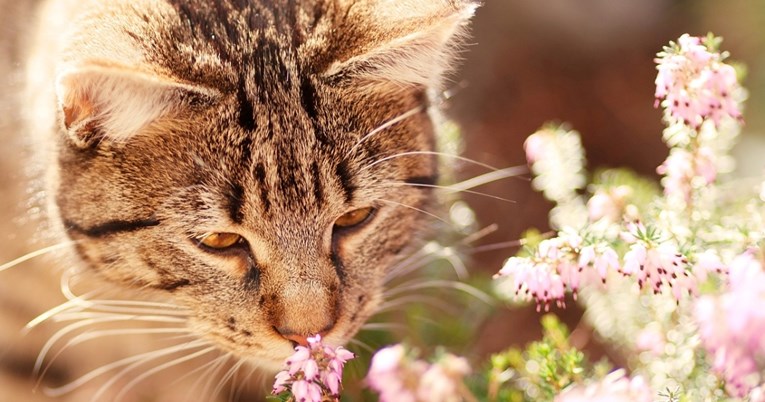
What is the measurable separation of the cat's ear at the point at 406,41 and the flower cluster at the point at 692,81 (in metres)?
0.25

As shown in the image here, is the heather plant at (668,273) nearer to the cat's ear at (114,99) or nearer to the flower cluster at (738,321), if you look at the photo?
the flower cluster at (738,321)

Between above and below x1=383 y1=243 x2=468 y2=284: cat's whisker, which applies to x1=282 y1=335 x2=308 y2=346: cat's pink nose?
above

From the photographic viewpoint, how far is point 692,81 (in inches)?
32.5

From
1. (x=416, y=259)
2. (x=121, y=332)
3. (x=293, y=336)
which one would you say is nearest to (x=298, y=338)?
(x=293, y=336)

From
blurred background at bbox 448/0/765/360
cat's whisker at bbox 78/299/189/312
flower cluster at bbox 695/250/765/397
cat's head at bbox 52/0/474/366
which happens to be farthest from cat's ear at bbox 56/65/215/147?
blurred background at bbox 448/0/765/360

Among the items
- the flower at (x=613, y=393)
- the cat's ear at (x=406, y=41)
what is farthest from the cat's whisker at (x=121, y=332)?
the flower at (x=613, y=393)

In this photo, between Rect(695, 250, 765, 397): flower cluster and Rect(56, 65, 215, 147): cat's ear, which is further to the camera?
Rect(56, 65, 215, 147): cat's ear

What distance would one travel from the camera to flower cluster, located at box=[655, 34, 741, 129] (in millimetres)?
819

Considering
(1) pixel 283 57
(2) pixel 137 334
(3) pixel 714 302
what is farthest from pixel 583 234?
(2) pixel 137 334

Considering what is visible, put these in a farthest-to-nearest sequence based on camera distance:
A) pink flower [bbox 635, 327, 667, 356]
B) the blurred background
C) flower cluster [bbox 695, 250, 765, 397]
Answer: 1. the blurred background
2. pink flower [bbox 635, 327, 667, 356]
3. flower cluster [bbox 695, 250, 765, 397]

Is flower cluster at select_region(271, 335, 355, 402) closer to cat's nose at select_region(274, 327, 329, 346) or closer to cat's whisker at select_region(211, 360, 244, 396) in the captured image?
cat's nose at select_region(274, 327, 329, 346)

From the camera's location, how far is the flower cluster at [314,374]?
0.77m

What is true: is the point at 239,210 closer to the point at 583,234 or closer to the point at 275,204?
the point at 275,204

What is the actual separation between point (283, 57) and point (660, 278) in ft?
1.78
